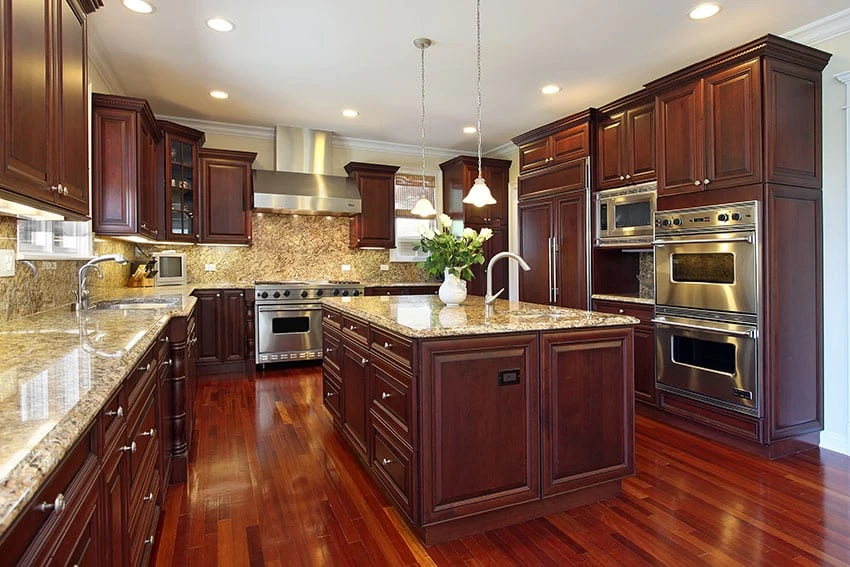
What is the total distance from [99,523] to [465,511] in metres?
1.39

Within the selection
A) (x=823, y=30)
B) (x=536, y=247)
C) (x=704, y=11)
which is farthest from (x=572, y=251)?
(x=823, y=30)

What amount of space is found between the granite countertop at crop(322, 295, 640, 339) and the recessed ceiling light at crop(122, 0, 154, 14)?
228 cm

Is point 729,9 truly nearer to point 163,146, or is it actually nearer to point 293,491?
point 293,491

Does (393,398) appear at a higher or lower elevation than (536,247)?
lower

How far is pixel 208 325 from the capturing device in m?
5.14

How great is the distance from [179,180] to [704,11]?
16.0 feet

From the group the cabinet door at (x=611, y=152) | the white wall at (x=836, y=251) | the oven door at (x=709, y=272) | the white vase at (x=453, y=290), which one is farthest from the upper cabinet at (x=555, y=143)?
the white vase at (x=453, y=290)

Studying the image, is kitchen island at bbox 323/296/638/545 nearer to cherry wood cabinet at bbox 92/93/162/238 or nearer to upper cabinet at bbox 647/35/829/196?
upper cabinet at bbox 647/35/829/196

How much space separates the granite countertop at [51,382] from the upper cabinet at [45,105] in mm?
468

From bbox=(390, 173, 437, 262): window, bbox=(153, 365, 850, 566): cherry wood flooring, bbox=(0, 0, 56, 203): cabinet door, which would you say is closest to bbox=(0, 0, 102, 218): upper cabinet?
bbox=(0, 0, 56, 203): cabinet door

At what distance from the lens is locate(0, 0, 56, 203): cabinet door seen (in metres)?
1.34

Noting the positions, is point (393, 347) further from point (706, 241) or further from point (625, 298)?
point (625, 298)

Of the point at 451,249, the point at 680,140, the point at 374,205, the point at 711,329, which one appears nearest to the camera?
the point at 451,249

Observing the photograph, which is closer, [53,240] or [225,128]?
[53,240]
